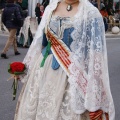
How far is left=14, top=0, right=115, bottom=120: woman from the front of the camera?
3365 mm

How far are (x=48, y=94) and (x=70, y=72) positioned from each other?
256 mm

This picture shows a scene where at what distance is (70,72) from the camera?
Answer: 343cm

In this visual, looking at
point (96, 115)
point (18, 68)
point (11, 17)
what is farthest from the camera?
A: point (11, 17)

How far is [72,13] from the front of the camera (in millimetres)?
3557

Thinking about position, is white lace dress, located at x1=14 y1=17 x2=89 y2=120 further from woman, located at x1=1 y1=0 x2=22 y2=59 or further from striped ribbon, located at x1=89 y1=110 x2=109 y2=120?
woman, located at x1=1 y1=0 x2=22 y2=59

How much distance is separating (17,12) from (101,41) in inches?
320

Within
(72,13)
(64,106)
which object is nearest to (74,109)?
(64,106)

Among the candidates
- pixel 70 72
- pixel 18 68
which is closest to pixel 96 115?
pixel 70 72

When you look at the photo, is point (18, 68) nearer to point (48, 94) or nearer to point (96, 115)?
point (48, 94)

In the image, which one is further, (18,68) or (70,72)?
(18,68)

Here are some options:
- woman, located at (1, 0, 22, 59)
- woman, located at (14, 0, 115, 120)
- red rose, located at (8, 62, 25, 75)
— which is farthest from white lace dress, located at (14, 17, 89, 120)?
woman, located at (1, 0, 22, 59)

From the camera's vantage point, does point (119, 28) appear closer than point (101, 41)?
No

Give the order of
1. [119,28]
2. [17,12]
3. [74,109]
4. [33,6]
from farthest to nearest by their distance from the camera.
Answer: [119,28]
[33,6]
[17,12]
[74,109]

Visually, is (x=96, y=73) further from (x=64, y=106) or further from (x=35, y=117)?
(x=35, y=117)
